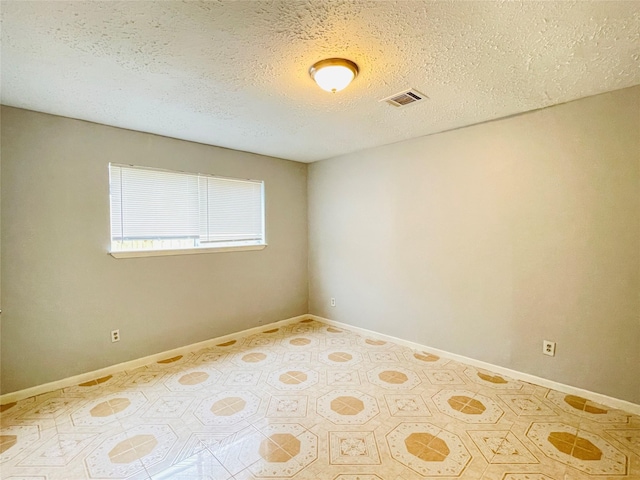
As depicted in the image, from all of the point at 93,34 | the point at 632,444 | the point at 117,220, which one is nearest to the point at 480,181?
the point at 632,444

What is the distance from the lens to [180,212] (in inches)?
131

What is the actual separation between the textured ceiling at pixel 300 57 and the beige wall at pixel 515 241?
36 centimetres

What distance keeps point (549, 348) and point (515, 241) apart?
0.94m

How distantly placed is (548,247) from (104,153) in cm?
405

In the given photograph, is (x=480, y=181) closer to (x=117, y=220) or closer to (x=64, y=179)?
(x=117, y=220)

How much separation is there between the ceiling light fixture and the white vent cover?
0.53 meters

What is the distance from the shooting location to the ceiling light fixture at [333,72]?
176cm

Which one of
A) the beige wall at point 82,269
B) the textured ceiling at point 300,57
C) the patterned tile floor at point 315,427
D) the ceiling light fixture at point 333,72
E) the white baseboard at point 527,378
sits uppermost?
the textured ceiling at point 300,57

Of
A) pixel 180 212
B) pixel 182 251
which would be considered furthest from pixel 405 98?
pixel 182 251

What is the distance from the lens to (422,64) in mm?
1849

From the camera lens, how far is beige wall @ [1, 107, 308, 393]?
241 centimetres

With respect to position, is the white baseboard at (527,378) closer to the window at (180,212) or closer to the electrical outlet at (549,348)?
the electrical outlet at (549,348)

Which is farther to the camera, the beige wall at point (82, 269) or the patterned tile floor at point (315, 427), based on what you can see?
the beige wall at point (82, 269)

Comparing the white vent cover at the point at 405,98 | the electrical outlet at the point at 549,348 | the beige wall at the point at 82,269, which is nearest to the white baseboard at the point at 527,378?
the electrical outlet at the point at 549,348
